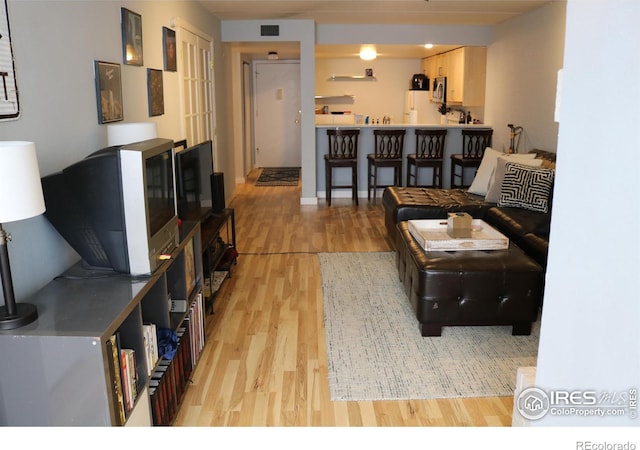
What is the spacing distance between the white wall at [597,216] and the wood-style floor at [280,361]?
1.16 meters

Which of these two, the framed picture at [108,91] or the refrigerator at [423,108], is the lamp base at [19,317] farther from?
the refrigerator at [423,108]

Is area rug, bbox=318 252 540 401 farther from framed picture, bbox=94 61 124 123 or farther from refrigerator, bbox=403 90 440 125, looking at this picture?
refrigerator, bbox=403 90 440 125

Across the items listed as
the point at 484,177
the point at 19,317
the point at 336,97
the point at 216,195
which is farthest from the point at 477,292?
the point at 336,97

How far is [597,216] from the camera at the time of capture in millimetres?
1081

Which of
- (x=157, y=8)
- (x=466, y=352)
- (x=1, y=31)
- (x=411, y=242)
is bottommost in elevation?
(x=466, y=352)

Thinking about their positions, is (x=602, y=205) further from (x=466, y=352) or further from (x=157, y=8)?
(x=157, y=8)

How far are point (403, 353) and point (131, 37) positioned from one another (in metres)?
2.48

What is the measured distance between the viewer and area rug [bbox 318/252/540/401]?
2.59 m

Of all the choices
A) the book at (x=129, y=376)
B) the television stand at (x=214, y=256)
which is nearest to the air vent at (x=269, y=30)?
the television stand at (x=214, y=256)

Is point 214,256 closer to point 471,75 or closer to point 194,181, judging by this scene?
point 194,181

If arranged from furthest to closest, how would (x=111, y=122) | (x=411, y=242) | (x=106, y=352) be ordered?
1. (x=411, y=242)
2. (x=111, y=122)
3. (x=106, y=352)
